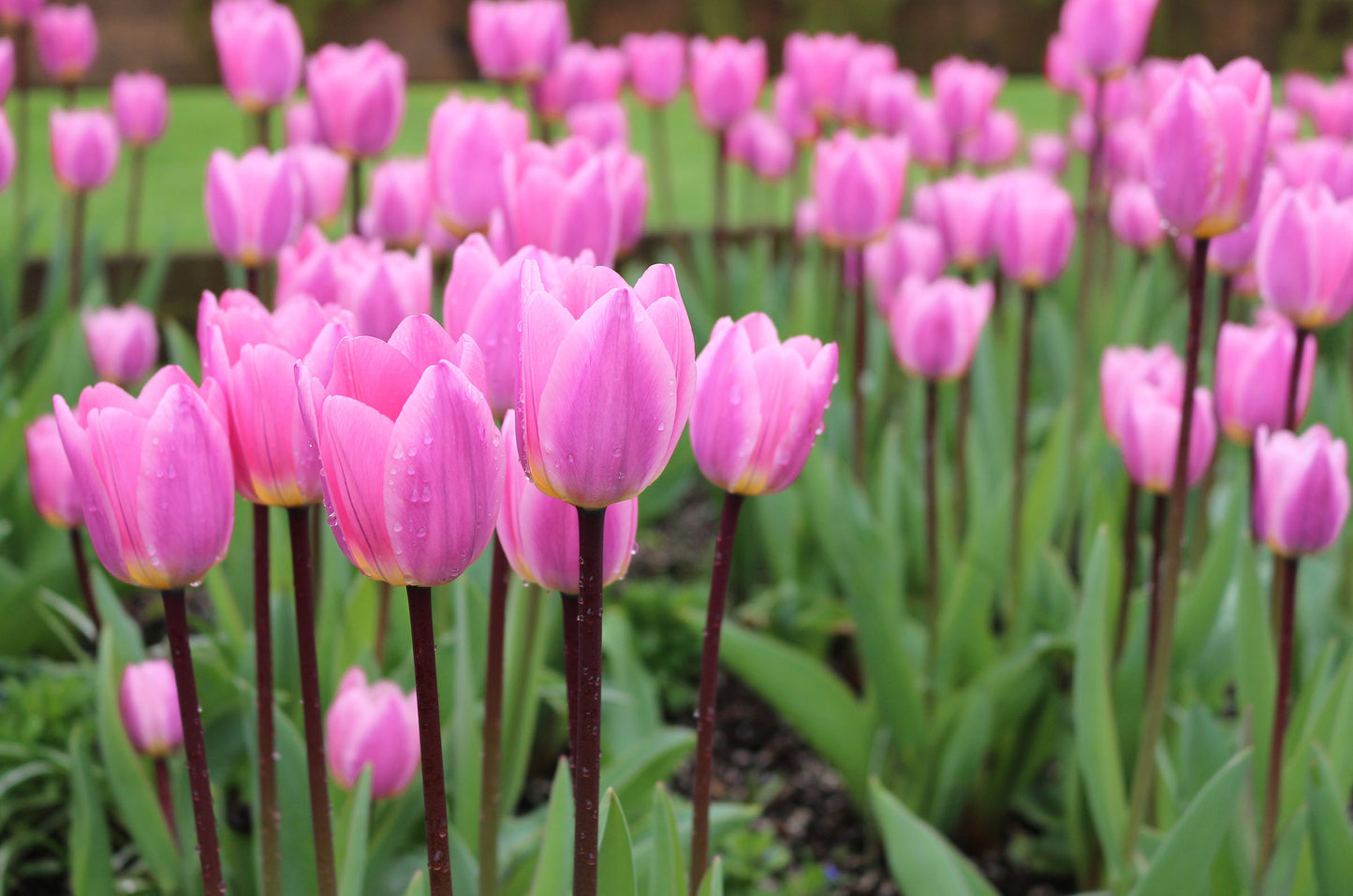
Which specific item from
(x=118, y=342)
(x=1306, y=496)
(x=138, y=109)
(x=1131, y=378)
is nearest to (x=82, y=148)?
(x=138, y=109)

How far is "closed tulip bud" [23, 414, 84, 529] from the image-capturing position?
1.48m

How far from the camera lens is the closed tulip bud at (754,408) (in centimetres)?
86

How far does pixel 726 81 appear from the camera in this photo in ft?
9.35

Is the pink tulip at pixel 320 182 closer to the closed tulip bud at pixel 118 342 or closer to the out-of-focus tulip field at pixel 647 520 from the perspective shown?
the out-of-focus tulip field at pixel 647 520

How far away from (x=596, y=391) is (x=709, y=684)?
0.36 m

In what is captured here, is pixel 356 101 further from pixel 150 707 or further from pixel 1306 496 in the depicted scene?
pixel 1306 496

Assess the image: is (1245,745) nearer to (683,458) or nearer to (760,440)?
(760,440)

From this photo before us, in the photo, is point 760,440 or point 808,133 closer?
point 760,440

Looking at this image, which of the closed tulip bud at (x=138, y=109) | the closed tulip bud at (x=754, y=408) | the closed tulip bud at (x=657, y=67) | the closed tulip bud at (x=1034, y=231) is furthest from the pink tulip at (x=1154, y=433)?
the closed tulip bud at (x=138, y=109)

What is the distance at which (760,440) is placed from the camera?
2.90 feet

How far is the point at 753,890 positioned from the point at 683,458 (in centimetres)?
106

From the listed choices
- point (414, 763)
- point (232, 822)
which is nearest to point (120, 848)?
point (232, 822)

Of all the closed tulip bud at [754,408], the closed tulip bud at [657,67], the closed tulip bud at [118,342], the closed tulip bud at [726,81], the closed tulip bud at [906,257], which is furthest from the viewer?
the closed tulip bud at [657,67]

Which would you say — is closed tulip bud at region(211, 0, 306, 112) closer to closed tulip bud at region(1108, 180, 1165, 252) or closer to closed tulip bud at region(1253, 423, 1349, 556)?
closed tulip bud at region(1253, 423, 1349, 556)
